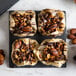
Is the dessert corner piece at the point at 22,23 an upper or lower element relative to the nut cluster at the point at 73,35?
upper

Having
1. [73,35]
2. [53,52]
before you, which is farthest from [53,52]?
[73,35]

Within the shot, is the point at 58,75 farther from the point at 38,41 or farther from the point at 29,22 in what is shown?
the point at 29,22

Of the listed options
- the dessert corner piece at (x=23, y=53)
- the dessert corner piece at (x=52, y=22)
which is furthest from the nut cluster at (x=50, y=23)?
the dessert corner piece at (x=23, y=53)

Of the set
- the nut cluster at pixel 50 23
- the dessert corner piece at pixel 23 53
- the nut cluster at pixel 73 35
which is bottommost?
the dessert corner piece at pixel 23 53

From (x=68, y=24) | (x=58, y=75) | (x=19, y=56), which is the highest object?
(x=68, y=24)

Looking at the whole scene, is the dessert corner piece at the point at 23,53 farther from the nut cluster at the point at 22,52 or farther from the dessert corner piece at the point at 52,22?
the dessert corner piece at the point at 52,22

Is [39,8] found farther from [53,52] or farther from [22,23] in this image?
[53,52]

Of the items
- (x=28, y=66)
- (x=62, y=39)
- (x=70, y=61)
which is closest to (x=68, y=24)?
(x=62, y=39)

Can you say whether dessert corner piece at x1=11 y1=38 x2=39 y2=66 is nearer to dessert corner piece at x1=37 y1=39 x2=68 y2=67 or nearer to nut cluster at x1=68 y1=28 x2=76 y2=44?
dessert corner piece at x1=37 y1=39 x2=68 y2=67
